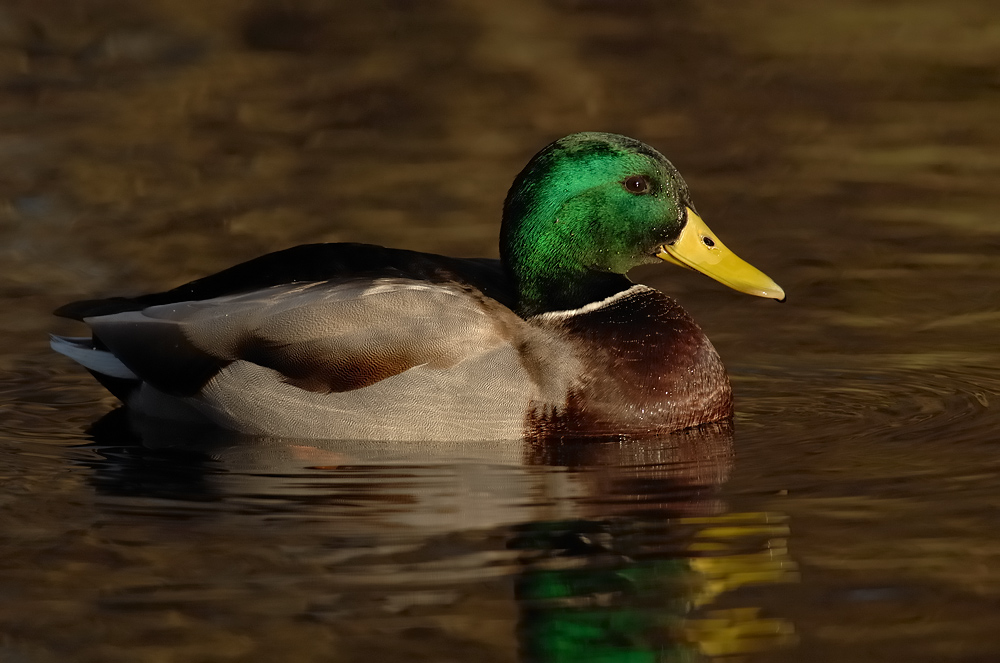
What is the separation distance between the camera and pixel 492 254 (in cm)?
1034

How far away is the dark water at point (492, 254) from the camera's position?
5645 mm

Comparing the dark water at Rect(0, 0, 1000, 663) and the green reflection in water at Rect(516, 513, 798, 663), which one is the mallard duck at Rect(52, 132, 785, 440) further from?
the green reflection in water at Rect(516, 513, 798, 663)

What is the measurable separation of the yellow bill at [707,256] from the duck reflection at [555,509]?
68cm

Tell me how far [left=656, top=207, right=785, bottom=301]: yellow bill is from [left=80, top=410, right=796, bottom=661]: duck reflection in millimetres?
675

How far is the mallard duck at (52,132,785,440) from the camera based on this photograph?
757 cm

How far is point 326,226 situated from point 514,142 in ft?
6.54

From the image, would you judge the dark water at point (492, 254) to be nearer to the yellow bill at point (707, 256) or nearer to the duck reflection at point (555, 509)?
the duck reflection at point (555, 509)

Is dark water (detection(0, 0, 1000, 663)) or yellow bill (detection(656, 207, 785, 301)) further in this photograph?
yellow bill (detection(656, 207, 785, 301))

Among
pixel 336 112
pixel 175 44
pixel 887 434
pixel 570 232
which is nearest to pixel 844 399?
pixel 887 434

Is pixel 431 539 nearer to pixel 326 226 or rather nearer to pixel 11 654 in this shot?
pixel 11 654

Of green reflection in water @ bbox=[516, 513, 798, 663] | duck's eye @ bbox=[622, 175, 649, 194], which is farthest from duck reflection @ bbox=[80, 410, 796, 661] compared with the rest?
duck's eye @ bbox=[622, 175, 649, 194]

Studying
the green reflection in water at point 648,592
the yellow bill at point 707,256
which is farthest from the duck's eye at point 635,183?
the green reflection in water at point 648,592

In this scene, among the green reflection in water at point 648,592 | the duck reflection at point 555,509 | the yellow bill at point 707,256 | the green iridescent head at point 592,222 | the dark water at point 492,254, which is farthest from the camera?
the yellow bill at point 707,256

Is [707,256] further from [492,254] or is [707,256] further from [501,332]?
[492,254]
